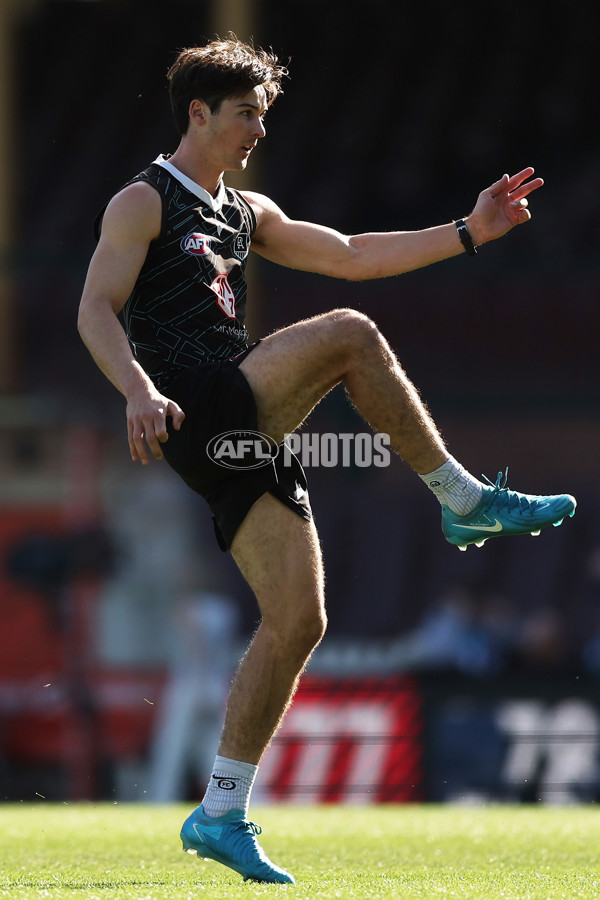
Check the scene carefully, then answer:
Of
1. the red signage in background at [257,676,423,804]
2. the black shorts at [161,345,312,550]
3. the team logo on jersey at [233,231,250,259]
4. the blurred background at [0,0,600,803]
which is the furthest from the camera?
the blurred background at [0,0,600,803]

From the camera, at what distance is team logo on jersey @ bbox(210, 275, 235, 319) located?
156 inches

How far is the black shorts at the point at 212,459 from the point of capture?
371 centimetres

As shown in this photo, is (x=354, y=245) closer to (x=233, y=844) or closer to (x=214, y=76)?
(x=214, y=76)

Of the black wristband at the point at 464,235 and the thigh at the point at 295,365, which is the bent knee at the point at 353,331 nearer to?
the thigh at the point at 295,365

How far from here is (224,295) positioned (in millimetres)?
3979

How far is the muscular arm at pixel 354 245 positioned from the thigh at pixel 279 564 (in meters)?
0.86

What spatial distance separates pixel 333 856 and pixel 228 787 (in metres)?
0.84

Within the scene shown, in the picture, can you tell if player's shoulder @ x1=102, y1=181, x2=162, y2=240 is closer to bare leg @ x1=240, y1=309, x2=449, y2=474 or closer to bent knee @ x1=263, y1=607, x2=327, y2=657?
bare leg @ x1=240, y1=309, x2=449, y2=474

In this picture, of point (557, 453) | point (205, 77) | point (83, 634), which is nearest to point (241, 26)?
point (557, 453)

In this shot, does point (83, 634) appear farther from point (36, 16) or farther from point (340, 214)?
point (36, 16)

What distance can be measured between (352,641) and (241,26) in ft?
19.4

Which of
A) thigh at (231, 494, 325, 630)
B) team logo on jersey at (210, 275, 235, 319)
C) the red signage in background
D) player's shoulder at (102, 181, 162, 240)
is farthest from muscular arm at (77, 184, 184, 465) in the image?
the red signage in background

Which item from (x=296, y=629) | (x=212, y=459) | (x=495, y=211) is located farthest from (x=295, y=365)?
(x=495, y=211)

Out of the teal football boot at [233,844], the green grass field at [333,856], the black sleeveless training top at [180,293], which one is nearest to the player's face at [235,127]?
the black sleeveless training top at [180,293]
